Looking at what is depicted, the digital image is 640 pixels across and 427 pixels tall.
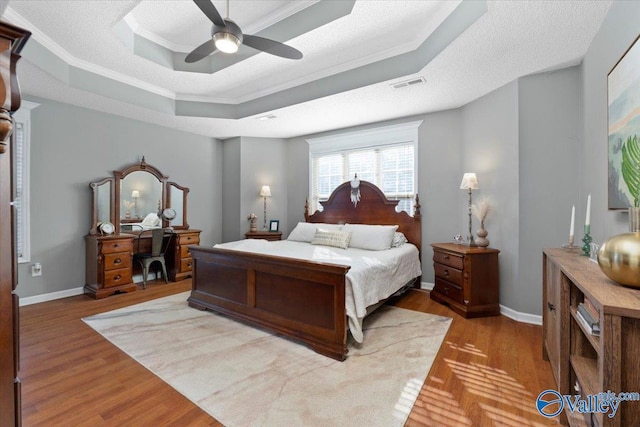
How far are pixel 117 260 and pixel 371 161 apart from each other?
4046 millimetres

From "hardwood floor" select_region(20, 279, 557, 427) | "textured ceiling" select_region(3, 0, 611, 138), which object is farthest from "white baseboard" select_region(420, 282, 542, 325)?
"textured ceiling" select_region(3, 0, 611, 138)

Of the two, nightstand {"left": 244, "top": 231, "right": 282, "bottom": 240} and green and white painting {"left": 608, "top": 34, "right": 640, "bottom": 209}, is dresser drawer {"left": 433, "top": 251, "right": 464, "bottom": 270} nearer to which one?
green and white painting {"left": 608, "top": 34, "right": 640, "bottom": 209}

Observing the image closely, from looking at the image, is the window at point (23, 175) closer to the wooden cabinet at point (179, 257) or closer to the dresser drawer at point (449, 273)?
the wooden cabinet at point (179, 257)

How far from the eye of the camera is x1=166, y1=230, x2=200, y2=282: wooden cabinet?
4.81 meters

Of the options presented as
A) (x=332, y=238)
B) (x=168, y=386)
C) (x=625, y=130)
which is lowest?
(x=168, y=386)

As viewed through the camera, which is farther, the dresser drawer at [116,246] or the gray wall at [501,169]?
the dresser drawer at [116,246]

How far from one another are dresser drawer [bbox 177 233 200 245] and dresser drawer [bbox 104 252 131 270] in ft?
2.57

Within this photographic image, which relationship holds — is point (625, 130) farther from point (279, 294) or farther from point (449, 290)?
point (279, 294)

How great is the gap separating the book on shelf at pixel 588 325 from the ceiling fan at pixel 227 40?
261 cm

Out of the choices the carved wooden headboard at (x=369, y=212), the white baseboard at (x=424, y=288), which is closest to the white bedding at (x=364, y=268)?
the carved wooden headboard at (x=369, y=212)

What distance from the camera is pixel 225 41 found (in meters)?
2.27

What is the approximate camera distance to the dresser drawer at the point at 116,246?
13.1ft

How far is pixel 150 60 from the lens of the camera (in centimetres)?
336

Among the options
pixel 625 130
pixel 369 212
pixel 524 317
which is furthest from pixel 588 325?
pixel 369 212
